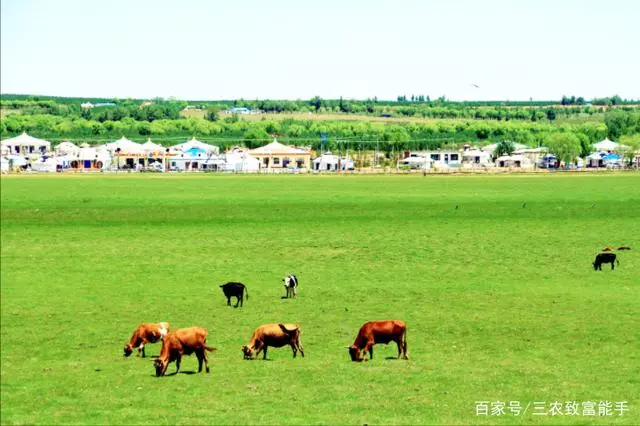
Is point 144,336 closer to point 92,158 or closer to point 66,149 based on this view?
point 92,158

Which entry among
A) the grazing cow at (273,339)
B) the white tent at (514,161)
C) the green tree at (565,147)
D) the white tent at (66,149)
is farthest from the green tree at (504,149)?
the grazing cow at (273,339)

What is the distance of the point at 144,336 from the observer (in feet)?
72.0

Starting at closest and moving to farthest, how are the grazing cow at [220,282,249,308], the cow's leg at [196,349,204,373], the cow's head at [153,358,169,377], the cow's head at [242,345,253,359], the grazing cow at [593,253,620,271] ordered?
the cow's head at [153,358,169,377]
the cow's leg at [196,349,204,373]
the cow's head at [242,345,253,359]
the grazing cow at [220,282,249,308]
the grazing cow at [593,253,620,271]

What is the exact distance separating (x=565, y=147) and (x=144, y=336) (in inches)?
4931

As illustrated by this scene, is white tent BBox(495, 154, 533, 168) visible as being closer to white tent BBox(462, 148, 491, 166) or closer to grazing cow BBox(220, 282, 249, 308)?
white tent BBox(462, 148, 491, 166)

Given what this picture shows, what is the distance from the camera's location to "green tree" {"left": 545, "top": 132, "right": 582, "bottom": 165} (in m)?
136

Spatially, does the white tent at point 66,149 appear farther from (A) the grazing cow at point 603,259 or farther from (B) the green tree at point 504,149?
(A) the grazing cow at point 603,259

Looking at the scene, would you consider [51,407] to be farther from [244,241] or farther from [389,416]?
[244,241]

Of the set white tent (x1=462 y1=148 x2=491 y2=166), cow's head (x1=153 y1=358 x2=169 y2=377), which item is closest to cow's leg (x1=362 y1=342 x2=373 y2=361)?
cow's head (x1=153 y1=358 x2=169 y2=377)

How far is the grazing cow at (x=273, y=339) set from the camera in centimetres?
2145

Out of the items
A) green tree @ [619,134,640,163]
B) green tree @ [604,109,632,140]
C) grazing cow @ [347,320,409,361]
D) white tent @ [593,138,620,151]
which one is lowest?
grazing cow @ [347,320,409,361]

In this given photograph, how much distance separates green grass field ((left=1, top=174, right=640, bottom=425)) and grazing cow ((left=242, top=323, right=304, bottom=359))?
1.10 ft

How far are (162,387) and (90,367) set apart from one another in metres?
2.33

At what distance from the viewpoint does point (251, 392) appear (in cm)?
1850
